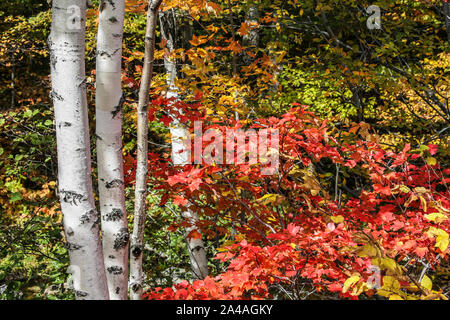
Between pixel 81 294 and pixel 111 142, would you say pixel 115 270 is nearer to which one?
pixel 81 294

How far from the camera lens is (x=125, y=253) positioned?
71.7 inches

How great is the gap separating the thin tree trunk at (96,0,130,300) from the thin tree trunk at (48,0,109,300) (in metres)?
0.22

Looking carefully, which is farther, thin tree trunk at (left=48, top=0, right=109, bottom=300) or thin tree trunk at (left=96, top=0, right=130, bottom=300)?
thin tree trunk at (left=96, top=0, right=130, bottom=300)

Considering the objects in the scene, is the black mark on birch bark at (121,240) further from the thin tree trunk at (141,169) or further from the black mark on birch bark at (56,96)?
the black mark on birch bark at (56,96)

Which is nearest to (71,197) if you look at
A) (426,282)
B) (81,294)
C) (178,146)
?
(81,294)

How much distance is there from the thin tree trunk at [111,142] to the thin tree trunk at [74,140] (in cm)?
22

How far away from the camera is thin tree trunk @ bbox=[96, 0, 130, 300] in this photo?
1.73m

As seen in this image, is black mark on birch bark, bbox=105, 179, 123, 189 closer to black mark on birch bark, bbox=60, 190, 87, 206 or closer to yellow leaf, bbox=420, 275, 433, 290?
black mark on birch bark, bbox=60, 190, 87, 206

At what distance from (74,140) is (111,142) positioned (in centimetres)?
28

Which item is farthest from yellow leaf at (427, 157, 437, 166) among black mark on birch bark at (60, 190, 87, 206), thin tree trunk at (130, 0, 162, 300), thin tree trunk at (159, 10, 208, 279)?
thin tree trunk at (159, 10, 208, 279)

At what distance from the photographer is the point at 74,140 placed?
4.87 ft
